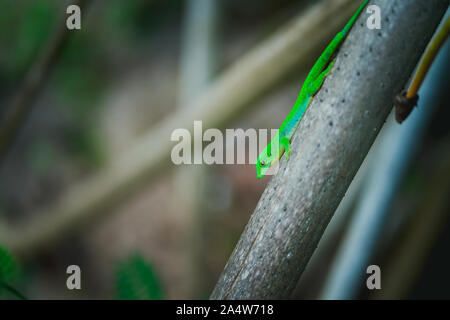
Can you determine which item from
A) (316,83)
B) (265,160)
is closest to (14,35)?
(265,160)

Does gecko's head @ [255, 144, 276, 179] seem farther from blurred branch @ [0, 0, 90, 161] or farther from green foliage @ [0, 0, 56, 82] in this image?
green foliage @ [0, 0, 56, 82]

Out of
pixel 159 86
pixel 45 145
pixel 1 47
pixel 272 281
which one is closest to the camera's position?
pixel 272 281

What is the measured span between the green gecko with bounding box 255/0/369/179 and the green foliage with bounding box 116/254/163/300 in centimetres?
54

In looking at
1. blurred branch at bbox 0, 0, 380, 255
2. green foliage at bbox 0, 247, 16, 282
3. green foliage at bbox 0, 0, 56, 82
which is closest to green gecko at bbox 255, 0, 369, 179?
blurred branch at bbox 0, 0, 380, 255

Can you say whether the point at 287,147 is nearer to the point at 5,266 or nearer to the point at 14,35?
the point at 5,266

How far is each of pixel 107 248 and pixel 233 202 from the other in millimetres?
1363

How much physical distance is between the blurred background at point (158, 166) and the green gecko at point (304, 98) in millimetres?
432

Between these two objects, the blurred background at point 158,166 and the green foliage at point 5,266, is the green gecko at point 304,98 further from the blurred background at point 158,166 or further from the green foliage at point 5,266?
the green foliage at point 5,266

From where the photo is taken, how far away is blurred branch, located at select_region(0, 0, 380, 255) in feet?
5.38

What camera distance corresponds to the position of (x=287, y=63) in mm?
1796

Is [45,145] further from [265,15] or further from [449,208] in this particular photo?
[449,208]

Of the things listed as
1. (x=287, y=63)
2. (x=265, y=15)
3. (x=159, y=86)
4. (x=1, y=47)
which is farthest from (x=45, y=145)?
(x=287, y=63)

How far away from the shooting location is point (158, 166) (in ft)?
7.48

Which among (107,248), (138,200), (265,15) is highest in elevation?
(265,15)
